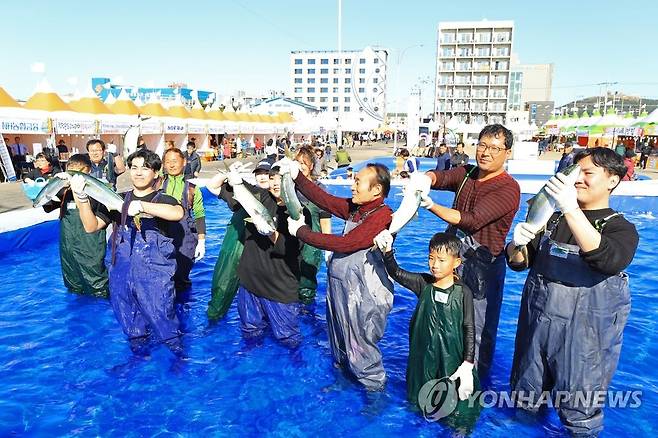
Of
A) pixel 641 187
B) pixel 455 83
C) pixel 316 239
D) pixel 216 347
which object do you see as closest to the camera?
pixel 316 239

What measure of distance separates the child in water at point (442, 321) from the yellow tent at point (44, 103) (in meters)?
18.8

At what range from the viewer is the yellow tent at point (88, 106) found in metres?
20.2

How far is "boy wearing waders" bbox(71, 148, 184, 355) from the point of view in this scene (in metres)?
4.04

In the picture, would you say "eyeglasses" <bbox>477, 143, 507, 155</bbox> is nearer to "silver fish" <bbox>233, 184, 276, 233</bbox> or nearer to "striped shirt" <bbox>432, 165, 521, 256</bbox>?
"striped shirt" <bbox>432, 165, 521, 256</bbox>

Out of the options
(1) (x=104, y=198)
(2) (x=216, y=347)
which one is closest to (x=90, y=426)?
(2) (x=216, y=347)

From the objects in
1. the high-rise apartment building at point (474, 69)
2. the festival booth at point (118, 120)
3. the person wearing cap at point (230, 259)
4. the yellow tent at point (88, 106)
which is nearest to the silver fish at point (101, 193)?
the person wearing cap at point (230, 259)

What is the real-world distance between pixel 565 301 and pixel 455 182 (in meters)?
1.35

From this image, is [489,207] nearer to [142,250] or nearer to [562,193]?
[562,193]

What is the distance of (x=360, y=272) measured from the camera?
11.9 feet

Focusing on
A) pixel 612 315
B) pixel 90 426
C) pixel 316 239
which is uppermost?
pixel 316 239

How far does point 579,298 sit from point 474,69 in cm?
8415

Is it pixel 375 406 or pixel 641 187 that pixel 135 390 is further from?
pixel 641 187

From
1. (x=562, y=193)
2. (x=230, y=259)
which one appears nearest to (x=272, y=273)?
(x=230, y=259)

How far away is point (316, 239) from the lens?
354 cm
